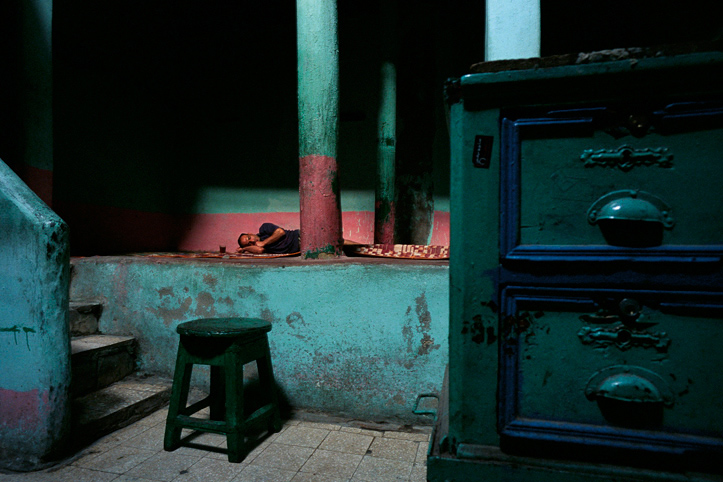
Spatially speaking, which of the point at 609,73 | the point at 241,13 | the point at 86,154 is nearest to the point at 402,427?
the point at 609,73

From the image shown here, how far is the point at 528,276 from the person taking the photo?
3.24 feet

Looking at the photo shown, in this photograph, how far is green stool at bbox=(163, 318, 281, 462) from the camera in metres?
2.12

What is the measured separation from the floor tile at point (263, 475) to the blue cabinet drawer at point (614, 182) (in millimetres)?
1637

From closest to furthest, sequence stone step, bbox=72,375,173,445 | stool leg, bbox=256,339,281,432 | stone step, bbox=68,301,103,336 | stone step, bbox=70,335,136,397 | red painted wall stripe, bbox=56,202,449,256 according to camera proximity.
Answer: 1. stone step, bbox=72,375,173,445
2. stool leg, bbox=256,339,281,432
3. stone step, bbox=70,335,136,397
4. stone step, bbox=68,301,103,336
5. red painted wall stripe, bbox=56,202,449,256

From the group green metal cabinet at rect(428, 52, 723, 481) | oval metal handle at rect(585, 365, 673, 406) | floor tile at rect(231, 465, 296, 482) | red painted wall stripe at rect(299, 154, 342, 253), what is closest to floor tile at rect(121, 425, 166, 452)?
floor tile at rect(231, 465, 296, 482)

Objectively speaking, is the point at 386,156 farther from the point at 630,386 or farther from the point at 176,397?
the point at 630,386

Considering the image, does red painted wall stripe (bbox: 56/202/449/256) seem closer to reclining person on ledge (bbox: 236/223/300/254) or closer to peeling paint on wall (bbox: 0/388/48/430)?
reclining person on ledge (bbox: 236/223/300/254)

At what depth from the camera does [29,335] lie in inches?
80.4

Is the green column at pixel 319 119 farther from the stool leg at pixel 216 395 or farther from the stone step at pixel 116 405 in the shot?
the stone step at pixel 116 405

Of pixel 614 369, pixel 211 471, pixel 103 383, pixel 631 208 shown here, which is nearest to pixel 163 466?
pixel 211 471

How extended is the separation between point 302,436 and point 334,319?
27.0 inches

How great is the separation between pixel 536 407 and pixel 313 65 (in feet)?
9.26

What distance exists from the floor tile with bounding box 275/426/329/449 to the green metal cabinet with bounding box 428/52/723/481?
148 cm

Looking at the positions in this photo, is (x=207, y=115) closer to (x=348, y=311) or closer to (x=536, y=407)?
(x=348, y=311)
